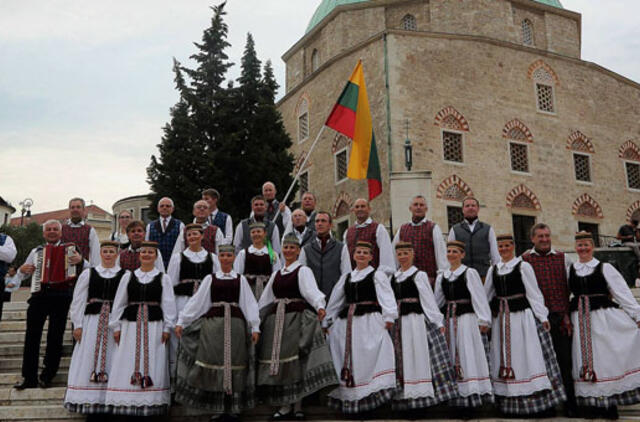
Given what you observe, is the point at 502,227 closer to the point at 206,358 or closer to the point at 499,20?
the point at 499,20

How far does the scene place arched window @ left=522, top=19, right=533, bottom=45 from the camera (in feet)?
76.5

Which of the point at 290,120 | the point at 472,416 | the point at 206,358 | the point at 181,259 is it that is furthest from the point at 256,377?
the point at 290,120

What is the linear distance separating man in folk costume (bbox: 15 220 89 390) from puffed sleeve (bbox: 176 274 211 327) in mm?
1565

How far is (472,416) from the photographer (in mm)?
5277

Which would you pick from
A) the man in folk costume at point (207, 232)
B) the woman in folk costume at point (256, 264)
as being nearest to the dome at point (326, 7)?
the man in folk costume at point (207, 232)

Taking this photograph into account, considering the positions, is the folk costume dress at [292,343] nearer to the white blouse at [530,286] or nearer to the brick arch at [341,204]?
the white blouse at [530,286]

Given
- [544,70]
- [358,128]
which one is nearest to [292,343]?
[358,128]

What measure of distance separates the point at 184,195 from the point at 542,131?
508 inches

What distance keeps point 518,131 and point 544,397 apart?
1689cm

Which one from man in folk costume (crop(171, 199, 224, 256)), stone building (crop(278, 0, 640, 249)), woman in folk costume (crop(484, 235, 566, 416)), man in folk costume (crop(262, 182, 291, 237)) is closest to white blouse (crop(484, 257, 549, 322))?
woman in folk costume (crop(484, 235, 566, 416))

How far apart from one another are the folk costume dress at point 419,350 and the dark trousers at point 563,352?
3.64ft

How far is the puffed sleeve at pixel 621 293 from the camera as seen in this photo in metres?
5.36

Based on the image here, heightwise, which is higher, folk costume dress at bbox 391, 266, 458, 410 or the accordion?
the accordion

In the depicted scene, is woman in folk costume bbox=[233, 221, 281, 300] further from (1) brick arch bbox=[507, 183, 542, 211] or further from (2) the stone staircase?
(1) brick arch bbox=[507, 183, 542, 211]
